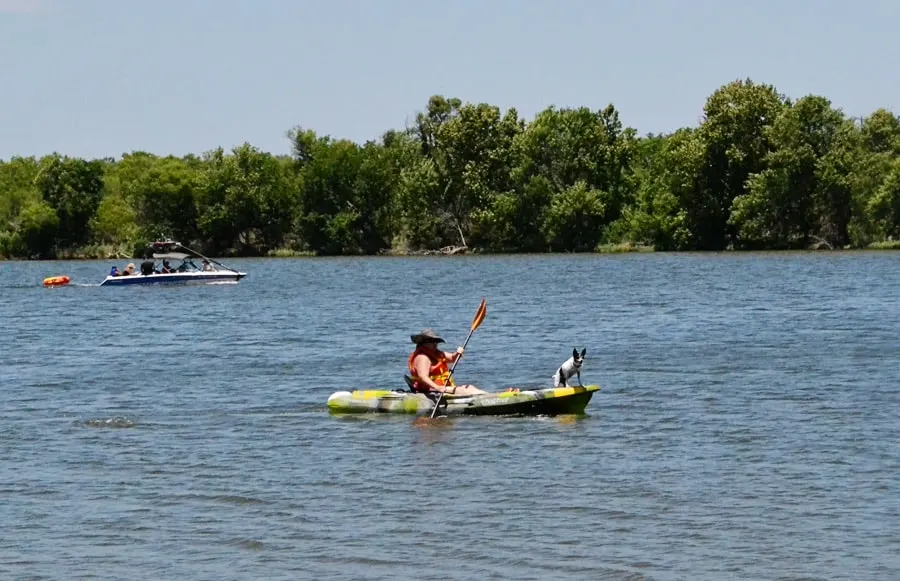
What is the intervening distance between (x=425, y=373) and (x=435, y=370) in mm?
425

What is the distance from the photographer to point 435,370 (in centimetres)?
2769

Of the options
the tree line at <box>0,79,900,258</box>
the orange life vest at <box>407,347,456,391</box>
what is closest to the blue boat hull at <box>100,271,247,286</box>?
the tree line at <box>0,79,900,258</box>

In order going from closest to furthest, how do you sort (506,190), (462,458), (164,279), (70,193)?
(462,458) < (164,279) < (506,190) < (70,193)

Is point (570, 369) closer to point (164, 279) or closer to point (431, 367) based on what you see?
point (431, 367)

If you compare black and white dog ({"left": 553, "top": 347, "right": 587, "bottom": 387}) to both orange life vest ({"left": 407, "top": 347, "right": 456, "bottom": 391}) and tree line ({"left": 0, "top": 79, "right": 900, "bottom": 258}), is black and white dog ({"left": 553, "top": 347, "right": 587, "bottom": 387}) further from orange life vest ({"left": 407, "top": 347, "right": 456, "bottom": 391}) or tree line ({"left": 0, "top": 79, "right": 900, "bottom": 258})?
tree line ({"left": 0, "top": 79, "right": 900, "bottom": 258})

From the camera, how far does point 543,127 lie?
12131 cm

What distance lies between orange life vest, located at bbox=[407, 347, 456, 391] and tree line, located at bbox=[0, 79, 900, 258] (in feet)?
275

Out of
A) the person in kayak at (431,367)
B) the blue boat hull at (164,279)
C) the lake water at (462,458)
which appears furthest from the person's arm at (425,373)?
the blue boat hull at (164,279)

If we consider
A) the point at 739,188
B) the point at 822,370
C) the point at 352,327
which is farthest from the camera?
the point at 739,188

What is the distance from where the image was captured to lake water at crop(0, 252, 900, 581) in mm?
17156

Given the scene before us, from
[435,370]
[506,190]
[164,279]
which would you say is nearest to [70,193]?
[506,190]

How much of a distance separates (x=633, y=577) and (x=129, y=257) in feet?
418

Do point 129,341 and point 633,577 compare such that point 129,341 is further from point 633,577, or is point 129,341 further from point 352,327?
point 633,577

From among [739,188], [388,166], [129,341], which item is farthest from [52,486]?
[388,166]
